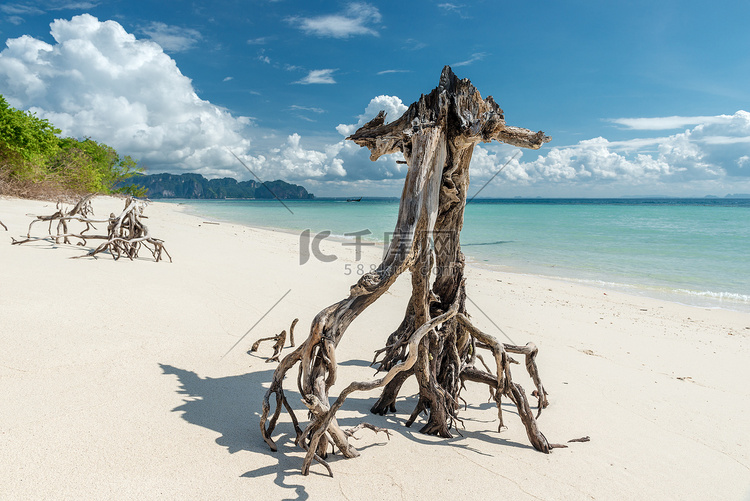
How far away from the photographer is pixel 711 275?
→ 13.4m

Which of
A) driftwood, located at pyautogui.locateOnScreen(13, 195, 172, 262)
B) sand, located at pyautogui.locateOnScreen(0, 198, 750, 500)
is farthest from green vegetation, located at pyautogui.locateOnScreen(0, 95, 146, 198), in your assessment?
sand, located at pyautogui.locateOnScreen(0, 198, 750, 500)

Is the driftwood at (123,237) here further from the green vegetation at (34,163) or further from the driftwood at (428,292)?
the green vegetation at (34,163)

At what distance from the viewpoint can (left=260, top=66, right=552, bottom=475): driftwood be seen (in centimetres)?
271

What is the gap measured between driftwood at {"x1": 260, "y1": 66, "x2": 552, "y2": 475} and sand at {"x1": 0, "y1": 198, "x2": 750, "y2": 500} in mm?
266

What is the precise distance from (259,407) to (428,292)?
1773 millimetres

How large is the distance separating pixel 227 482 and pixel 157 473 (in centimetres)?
44

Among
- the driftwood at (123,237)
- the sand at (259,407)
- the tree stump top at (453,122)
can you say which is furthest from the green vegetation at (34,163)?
the tree stump top at (453,122)

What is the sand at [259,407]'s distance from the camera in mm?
2611

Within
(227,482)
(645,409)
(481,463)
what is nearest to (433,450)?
(481,463)

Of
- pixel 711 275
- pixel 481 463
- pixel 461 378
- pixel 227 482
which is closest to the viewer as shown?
pixel 227 482

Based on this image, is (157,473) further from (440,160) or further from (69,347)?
(440,160)

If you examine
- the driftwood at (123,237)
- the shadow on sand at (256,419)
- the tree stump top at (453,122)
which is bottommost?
the shadow on sand at (256,419)

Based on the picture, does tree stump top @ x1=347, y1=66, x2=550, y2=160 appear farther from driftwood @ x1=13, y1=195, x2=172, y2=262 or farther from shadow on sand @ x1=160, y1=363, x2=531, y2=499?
driftwood @ x1=13, y1=195, x2=172, y2=262

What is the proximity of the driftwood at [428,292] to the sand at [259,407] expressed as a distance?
27cm
